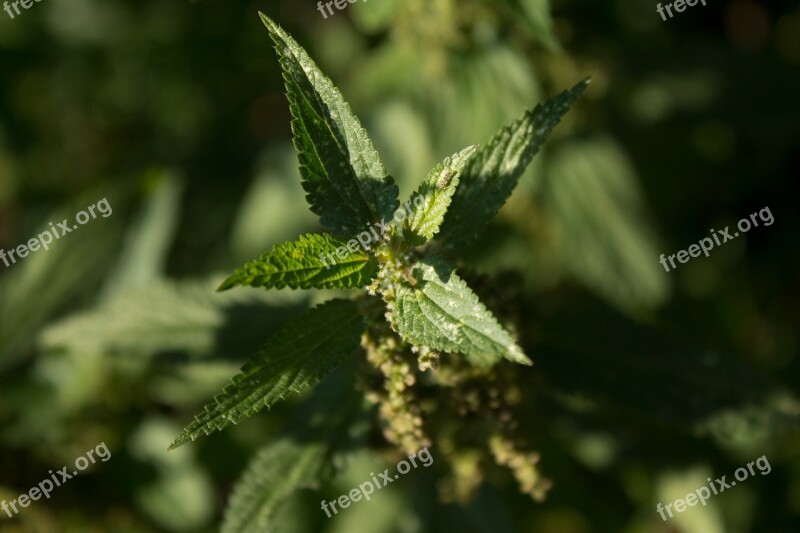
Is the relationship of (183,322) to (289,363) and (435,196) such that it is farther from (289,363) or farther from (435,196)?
(435,196)

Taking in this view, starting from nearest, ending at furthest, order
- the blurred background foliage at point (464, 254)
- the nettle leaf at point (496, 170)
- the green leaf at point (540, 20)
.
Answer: the nettle leaf at point (496, 170) < the green leaf at point (540, 20) < the blurred background foliage at point (464, 254)

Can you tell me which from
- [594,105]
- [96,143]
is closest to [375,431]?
[594,105]

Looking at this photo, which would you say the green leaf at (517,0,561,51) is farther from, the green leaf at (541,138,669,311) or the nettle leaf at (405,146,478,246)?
the green leaf at (541,138,669,311)

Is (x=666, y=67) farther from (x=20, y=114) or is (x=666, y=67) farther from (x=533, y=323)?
(x=20, y=114)

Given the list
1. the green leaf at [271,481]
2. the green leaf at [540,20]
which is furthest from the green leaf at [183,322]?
the green leaf at [540,20]

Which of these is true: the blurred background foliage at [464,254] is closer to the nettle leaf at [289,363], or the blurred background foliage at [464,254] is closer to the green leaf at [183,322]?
the green leaf at [183,322]

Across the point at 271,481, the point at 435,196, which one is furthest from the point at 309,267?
the point at 271,481

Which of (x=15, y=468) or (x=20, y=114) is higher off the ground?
(x=20, y=114)
